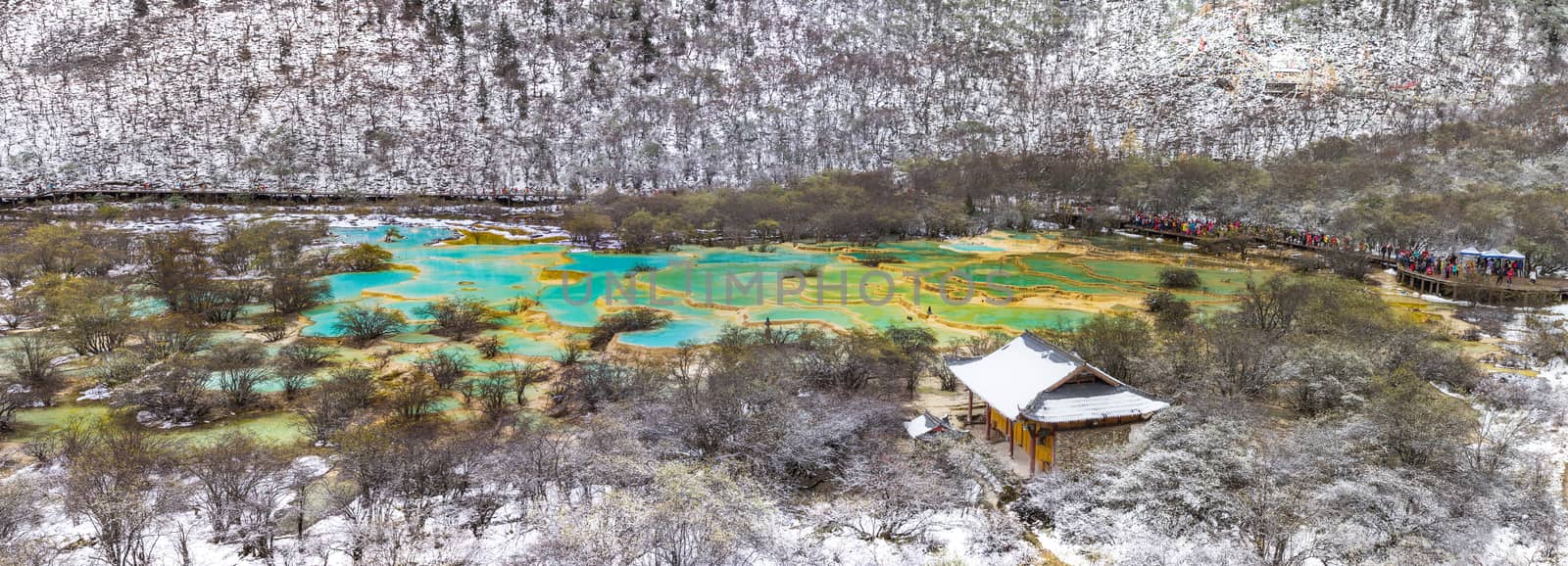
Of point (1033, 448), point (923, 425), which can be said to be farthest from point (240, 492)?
point (1033, 448)

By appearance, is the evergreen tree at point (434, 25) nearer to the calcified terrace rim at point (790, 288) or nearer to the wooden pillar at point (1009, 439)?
the calcified terrace rim at point (790, 288)

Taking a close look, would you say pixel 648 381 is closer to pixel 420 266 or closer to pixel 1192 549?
pixel 1192 549

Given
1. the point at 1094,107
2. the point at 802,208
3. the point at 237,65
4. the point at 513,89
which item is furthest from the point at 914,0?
the point at 237,65

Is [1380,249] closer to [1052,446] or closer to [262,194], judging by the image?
[1052,446]

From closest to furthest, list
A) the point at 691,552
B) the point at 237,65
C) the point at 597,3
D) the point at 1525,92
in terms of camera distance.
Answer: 1. the point at 691,552
2. the point at 1525,92
3. the point at 237,65
4. the point at 597,3

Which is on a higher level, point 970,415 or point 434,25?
point 434,25
